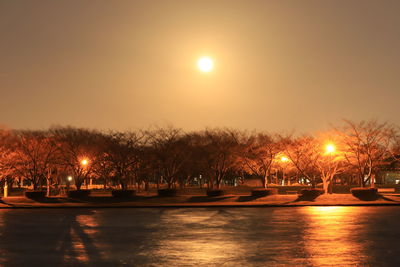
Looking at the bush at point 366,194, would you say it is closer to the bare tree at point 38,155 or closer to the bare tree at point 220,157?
the bare tree at point 220,157

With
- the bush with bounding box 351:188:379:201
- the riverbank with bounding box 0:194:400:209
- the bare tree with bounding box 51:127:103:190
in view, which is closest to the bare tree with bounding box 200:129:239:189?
the riverbank with bounding box 0:194:400:209

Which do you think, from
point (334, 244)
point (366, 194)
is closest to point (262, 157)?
point (366, 194)

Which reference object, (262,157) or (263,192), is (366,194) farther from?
(262,157)

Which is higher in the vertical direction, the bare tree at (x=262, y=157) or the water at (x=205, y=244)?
the bare tree at (x=262, y=157)

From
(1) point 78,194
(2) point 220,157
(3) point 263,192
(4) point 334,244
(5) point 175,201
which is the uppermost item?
(2) point 220,157

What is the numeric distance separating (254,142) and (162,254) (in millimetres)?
58797

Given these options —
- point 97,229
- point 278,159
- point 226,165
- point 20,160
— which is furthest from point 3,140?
point 97,229

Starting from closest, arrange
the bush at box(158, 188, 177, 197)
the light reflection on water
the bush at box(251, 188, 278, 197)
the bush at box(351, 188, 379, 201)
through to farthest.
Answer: the light reflection on water < the bush at box(351, 188, 379, 201) < the bush at box(251, 188, 278, 197) < the bush at box(158, 188, 177, 197)

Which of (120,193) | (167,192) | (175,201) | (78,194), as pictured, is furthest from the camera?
(78,194)

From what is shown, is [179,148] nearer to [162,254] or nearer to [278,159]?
[278,159]

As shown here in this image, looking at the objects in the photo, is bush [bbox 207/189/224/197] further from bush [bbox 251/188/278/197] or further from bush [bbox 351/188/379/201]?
bush [bbox 351/188/379/201]

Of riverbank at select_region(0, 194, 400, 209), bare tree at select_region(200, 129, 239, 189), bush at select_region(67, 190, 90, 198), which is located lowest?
riverbank at select_region(0, 194, 400, 209)

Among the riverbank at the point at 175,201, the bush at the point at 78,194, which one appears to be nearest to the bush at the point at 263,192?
the riverbank at the point at 175,201

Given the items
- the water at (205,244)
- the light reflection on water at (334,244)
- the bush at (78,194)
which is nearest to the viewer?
the light reflection on water at (334,244)
